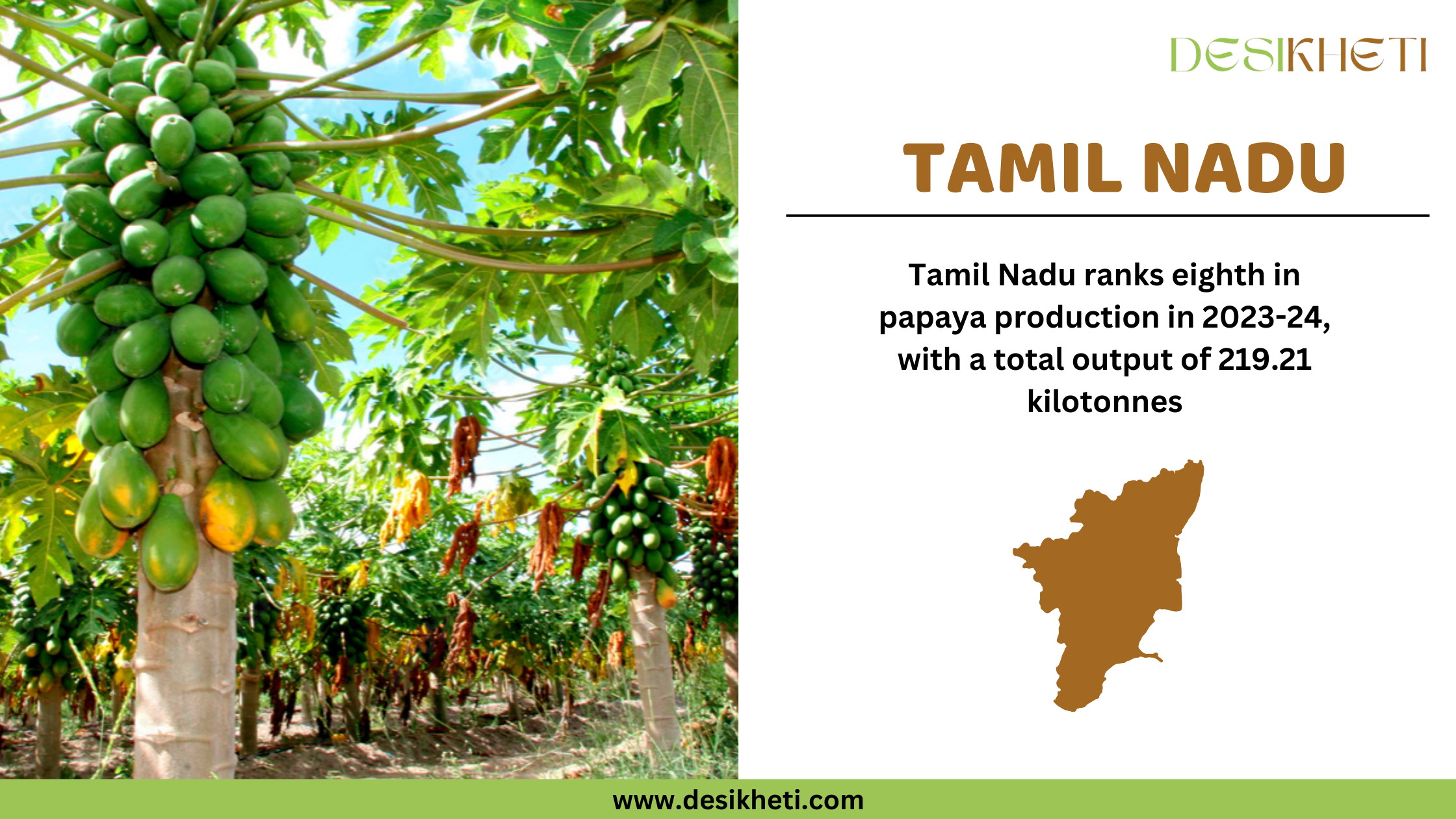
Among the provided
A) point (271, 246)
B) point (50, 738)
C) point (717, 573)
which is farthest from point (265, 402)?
point (50, 738)

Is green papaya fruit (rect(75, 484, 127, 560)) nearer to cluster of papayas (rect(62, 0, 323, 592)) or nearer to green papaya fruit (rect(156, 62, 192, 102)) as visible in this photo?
cluster of papayas (rect(62, 0, 323, 592))

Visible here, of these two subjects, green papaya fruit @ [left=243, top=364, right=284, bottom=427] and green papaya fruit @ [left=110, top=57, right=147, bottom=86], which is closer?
green papaya fruit @ [left=243, top=364, right=284, bottom=427]

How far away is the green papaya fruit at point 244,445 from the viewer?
217cm

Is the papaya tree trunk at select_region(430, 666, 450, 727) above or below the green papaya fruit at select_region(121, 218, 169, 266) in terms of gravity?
below

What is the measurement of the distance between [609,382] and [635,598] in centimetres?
202

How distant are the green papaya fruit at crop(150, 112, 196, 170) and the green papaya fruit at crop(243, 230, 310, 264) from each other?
0.22 m

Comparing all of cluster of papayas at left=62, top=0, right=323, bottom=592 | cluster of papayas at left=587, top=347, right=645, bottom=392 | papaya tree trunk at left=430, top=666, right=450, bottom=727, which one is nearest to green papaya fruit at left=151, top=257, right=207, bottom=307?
cluster of papayas at left=62, top=0, right=323, bottom=592

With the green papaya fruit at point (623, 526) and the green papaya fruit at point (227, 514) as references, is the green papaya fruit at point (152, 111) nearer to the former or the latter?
the green papaya fruit at point (227, 514)

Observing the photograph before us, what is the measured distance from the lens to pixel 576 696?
69.6ft

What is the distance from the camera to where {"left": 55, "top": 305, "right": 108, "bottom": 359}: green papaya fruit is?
2297 millimetres

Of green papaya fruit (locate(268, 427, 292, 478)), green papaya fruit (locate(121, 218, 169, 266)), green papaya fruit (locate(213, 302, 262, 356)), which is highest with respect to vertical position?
green papaya fruit (locate(121, 218, 169, 266))

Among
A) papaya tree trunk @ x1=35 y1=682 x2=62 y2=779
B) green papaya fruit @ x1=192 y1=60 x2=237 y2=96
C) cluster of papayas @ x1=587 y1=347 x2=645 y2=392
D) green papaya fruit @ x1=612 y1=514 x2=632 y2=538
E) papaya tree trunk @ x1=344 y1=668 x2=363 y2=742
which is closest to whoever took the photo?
green papaya fruit @ x1=192 y1=60 x2=237 y2=96

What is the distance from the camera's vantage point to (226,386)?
218 centimetres

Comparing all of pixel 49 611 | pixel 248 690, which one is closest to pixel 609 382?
pixel 49 611
